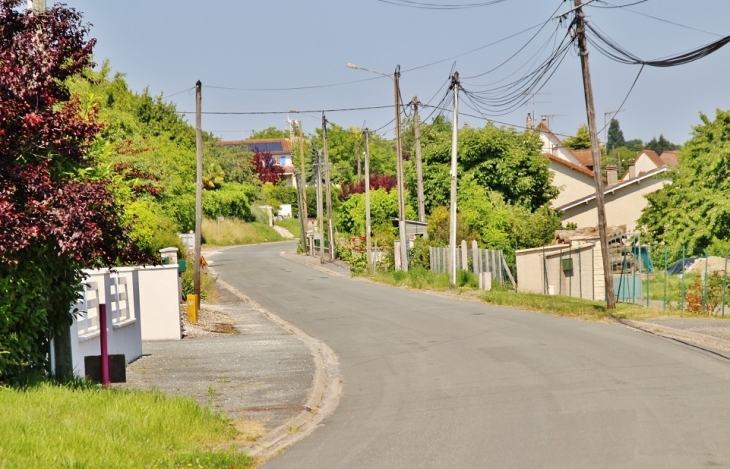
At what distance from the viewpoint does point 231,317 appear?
30578mm

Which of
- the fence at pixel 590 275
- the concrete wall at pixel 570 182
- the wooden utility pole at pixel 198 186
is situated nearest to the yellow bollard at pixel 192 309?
the wooden utility pole at pixel 198 186

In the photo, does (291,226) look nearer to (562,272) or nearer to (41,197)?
(562,272)

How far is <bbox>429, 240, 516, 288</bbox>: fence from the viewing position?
40000mm

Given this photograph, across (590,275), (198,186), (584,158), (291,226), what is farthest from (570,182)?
(198,186)

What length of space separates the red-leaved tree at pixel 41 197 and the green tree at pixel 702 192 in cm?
3230

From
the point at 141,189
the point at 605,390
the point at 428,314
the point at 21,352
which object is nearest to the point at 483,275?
the point at 428,314

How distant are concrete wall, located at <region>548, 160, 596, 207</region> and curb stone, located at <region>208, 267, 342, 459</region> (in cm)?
5553

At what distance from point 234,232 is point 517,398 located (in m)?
82.9

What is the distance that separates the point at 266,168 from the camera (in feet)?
406

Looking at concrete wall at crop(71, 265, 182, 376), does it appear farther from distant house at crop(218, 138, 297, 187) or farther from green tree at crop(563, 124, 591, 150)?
distant house at crop(218, 138, 297, 187)

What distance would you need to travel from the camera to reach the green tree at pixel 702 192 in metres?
40.6

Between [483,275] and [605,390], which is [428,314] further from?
[605,390]

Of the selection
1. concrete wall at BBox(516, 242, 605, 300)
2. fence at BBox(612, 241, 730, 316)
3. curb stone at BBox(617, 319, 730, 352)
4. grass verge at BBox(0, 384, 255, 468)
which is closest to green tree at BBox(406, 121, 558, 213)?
fence at BBox(612, 241, 730, 316)

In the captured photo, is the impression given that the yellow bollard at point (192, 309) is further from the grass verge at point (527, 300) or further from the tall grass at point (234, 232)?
the tall grass at point (234, 232)
